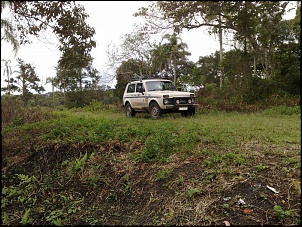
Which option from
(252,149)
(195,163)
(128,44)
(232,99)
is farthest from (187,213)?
(128,44)

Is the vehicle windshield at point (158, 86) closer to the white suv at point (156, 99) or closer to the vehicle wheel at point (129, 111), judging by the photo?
the white suv at point (156, 99)

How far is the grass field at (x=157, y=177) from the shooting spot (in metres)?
3.69

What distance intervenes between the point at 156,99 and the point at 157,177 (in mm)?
6507

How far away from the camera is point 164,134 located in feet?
21.0

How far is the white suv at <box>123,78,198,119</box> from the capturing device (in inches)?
422

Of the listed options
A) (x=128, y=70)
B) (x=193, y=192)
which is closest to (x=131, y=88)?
(x=193, y=192)

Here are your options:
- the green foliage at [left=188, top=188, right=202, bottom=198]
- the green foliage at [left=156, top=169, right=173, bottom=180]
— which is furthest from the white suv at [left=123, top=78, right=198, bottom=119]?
the green foliage at [left=188, top=188, right=202, bottom=198]

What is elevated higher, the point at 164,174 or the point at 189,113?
the point at 189,113

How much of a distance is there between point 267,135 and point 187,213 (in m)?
3.02

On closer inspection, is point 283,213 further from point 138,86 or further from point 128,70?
point 128,70

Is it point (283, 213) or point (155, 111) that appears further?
point (155, 111)

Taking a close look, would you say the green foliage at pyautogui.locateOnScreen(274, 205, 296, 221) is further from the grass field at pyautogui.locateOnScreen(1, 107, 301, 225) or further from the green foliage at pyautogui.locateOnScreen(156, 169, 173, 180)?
the green foliage at pyautogui.locateOnScreen(156, 169, 173, 180)

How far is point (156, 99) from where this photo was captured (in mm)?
10938

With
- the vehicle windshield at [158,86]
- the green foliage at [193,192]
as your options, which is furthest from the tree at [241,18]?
the green foliage at [193,192]
